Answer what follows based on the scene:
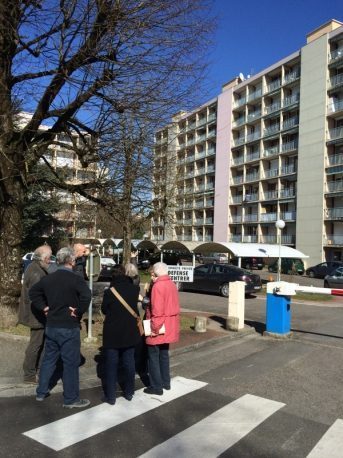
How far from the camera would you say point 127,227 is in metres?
14.6

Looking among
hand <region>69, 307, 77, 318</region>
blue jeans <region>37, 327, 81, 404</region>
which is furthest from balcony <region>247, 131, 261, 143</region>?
blue jeans <region>37, 327, 81, 404</region>

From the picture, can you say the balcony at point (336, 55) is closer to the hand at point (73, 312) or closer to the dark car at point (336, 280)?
the dark car at point (336, 280)

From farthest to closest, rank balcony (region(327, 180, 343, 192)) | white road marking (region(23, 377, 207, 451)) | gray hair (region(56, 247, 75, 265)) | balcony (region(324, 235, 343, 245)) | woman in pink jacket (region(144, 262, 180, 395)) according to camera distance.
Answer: balcony (region(327, 180, 343, 192)) < balcony (region(324, 235, 343, 245)) < woman in pink jacket (region(144, 262, 180, 395)) < gray hair (region(56, 247, 75, 265)) < white road marking (region(23, 377, 207, 451))

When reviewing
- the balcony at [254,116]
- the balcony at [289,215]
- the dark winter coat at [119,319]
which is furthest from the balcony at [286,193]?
the dark winter coat at [119,319]

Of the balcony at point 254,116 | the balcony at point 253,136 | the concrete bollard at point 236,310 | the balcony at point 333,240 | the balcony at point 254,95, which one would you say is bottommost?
the concrete bollard at point 236,310

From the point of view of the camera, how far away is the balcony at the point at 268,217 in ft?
188

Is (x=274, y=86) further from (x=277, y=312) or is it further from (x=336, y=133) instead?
(x=277, y=312)

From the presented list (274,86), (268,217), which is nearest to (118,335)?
(268,217)

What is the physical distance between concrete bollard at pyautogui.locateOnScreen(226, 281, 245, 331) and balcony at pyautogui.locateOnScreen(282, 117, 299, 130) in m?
46.8

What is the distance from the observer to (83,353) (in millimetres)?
7578

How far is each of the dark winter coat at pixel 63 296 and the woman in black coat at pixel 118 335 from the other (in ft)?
0.93

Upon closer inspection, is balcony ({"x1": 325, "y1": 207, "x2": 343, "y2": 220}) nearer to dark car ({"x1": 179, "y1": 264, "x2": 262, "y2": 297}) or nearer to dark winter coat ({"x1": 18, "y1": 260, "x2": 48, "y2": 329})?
dark car ({"x1": 179, "y1": 264, "x2": 262, "y2": 297})

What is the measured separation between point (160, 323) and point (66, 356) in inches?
47.1

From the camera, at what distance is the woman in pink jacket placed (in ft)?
18.4
